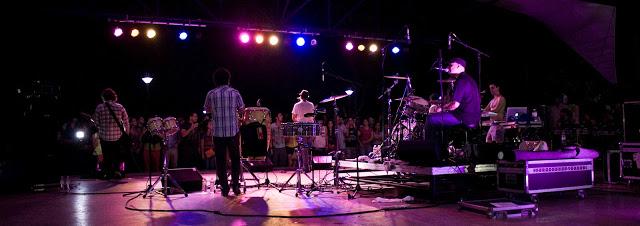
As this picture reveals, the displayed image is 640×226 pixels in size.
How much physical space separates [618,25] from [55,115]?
1237cm

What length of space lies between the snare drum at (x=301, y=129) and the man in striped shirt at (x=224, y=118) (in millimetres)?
737

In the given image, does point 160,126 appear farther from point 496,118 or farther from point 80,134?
point 496,118

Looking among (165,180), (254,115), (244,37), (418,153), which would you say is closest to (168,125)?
(165,180)

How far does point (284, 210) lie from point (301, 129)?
6.01 ft

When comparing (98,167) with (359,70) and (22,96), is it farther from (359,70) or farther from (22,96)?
(359,70)

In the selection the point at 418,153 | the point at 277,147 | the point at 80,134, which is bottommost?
the point at 277,147

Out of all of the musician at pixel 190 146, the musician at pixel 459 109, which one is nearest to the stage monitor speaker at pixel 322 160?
the musician at pixel 190 146

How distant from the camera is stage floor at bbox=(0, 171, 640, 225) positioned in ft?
17.2

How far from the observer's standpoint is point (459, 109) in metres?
6.82

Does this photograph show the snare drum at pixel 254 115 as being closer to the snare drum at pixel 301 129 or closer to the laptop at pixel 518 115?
the snare drum at pixel 301 129

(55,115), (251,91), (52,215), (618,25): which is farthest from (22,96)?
(618,25)

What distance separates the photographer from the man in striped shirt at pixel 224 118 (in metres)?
7.20

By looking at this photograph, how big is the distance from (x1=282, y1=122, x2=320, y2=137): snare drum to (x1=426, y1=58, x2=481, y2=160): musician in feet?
5.55

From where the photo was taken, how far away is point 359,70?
17.1 m
